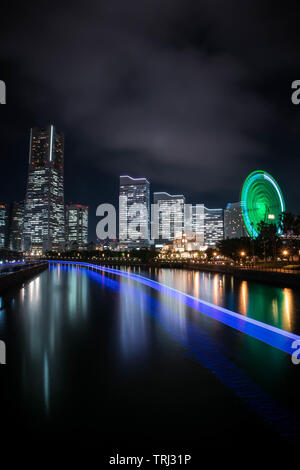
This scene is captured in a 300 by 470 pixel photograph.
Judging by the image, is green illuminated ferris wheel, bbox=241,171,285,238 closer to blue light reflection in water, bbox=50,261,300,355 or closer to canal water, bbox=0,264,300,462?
blue light reflection in water, bbox=50,261,300,355

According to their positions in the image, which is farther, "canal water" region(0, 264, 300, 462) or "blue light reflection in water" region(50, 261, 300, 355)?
"blue light reflection in water" region(50, 261, 300, 355)

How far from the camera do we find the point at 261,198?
61.2 m

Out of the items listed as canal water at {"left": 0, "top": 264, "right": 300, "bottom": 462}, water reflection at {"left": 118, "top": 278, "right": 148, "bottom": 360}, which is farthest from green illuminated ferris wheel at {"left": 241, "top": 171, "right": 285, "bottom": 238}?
canal water at {"left": 0, "top": 264, "right": 300, "bottom": 462}

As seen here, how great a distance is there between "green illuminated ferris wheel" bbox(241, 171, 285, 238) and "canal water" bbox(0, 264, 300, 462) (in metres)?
47.7

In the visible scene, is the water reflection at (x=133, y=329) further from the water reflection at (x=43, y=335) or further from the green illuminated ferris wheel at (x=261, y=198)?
the green illuminated ferris wheel at (x=261, y=198)

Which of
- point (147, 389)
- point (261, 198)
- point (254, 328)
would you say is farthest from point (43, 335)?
point (261, 198)

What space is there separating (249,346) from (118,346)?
3.71m

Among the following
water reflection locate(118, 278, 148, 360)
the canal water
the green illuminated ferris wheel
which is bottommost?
water reflection locate(118, 278, 148, 360)

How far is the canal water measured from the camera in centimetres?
447

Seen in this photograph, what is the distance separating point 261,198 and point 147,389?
2346 inches

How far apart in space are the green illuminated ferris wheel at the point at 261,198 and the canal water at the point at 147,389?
47.7 metres

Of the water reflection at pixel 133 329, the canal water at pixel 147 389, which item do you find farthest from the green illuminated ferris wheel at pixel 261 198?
the canal water at pixel 147 389

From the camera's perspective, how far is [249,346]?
9.34 meters
